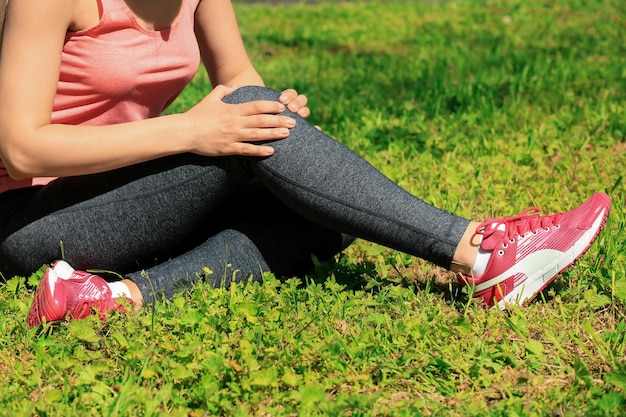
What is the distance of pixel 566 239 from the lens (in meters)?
2.52

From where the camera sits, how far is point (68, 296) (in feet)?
7.93

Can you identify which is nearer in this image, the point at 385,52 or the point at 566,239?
the point at 566,239

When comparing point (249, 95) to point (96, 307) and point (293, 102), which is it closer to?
point (293, 102)

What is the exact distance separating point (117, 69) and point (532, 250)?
4.16 ft

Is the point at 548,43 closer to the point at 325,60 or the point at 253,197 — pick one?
the point at 325,60

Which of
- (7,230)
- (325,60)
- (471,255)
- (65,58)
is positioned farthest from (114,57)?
(325,60)

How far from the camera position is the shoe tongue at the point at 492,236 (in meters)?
2.53

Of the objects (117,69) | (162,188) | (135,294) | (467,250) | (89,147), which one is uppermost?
(117,69)

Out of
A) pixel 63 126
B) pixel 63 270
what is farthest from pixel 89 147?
pixel 63 270

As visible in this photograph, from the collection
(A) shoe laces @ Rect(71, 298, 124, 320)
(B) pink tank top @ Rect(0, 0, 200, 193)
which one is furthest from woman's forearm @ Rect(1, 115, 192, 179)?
(A) shoe laces @ Rect(71, 298, 124, 320)

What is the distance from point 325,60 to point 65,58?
3.51 metres

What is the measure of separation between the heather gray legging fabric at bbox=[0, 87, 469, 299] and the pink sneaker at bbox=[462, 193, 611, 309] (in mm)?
116

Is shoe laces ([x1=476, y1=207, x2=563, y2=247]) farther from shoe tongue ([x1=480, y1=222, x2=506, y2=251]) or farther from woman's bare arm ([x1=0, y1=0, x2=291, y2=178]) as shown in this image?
woman's bare arm ([x1=0, y1=0, x2=291, y2=178])

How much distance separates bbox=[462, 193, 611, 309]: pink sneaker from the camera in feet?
8.28
